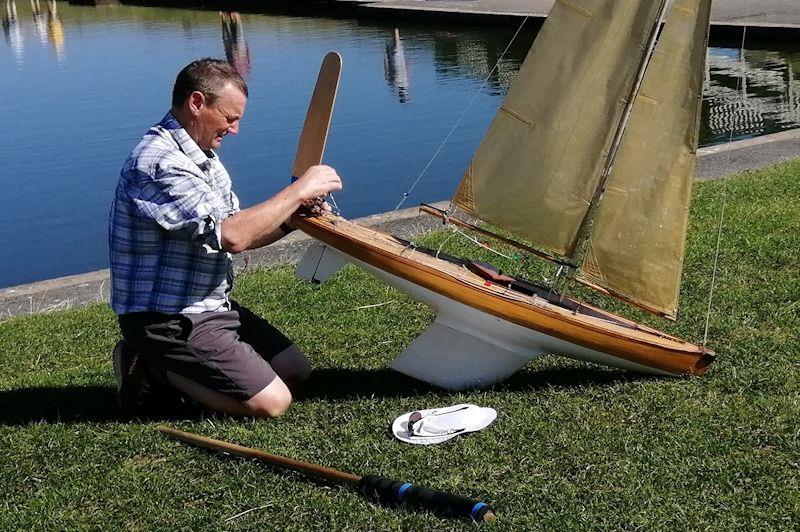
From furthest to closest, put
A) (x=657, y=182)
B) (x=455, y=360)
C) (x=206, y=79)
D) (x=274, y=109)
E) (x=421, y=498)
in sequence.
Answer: (x=274, y=109) → (x=455, y=360) → (x=657, y=182) → (x=206, y=79) → (x=421, y=498)

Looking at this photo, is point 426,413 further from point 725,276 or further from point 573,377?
point 725,276

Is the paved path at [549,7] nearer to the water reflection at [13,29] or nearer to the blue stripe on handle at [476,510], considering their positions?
the water reflection at [13,29]

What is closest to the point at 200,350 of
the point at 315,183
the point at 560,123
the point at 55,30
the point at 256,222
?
the point at 256,222

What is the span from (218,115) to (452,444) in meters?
1.80

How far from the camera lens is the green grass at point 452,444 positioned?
160 inches

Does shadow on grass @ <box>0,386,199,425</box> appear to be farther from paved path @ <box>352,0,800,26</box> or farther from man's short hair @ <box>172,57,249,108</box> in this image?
paved path @ <box>352,0,800,26</box>

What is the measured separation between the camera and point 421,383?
5.29m

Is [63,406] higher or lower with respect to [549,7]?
higher

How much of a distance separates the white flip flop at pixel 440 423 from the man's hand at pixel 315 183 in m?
1.08

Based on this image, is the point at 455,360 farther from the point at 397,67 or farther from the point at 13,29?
the point at 13,29

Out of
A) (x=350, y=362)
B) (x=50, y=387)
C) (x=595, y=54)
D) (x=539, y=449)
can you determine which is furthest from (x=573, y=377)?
(x=50, y=387)

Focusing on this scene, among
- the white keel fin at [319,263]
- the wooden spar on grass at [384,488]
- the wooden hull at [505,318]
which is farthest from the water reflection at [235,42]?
the wooden spar on grass at [384,488]

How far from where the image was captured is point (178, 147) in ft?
15.5

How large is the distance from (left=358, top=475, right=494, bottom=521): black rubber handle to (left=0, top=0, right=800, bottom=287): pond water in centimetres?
378
